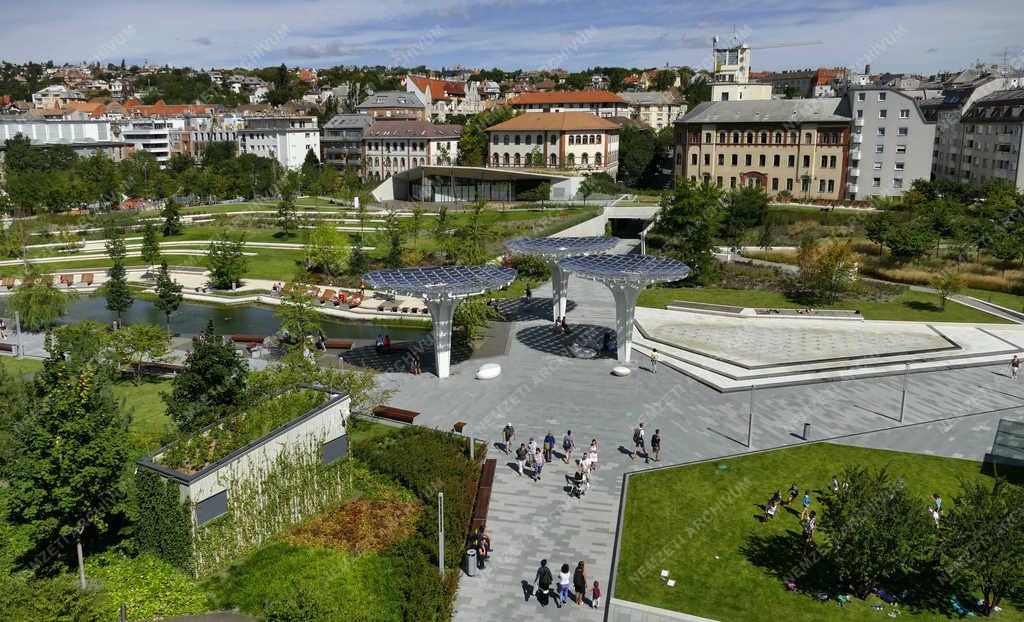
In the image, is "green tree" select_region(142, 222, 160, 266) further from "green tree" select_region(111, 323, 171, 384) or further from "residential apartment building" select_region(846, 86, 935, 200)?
"residential apartment building" select_region(846, 86, 935, 200)

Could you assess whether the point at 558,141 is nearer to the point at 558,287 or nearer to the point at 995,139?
the point at 995,139

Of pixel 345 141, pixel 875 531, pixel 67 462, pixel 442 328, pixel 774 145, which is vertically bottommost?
pixel 875 531

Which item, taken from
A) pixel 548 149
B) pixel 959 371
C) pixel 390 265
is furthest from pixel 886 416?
pixel 548 149

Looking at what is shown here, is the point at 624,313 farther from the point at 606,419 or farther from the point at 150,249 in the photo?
the point at 150,249

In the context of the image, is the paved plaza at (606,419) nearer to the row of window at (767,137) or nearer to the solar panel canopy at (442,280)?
the solar panel canopy at (442,280)

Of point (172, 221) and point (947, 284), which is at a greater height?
point (172, 221)

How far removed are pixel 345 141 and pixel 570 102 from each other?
38.7 m

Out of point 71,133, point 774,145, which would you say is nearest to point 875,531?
point 774,145

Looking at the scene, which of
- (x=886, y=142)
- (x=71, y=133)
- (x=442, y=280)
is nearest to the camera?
(x=442, y=280)

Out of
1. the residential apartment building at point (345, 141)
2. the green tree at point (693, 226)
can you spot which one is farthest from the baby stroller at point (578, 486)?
the residential apartment building at point (345, 141)

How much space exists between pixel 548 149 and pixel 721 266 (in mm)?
44679

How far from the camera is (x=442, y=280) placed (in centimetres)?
3575

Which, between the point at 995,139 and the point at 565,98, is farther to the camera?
the point at 565,98

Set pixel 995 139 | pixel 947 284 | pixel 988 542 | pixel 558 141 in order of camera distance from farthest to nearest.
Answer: pixel 558 141, pixel 995 139, pixel 947 284, pixel 988 542
